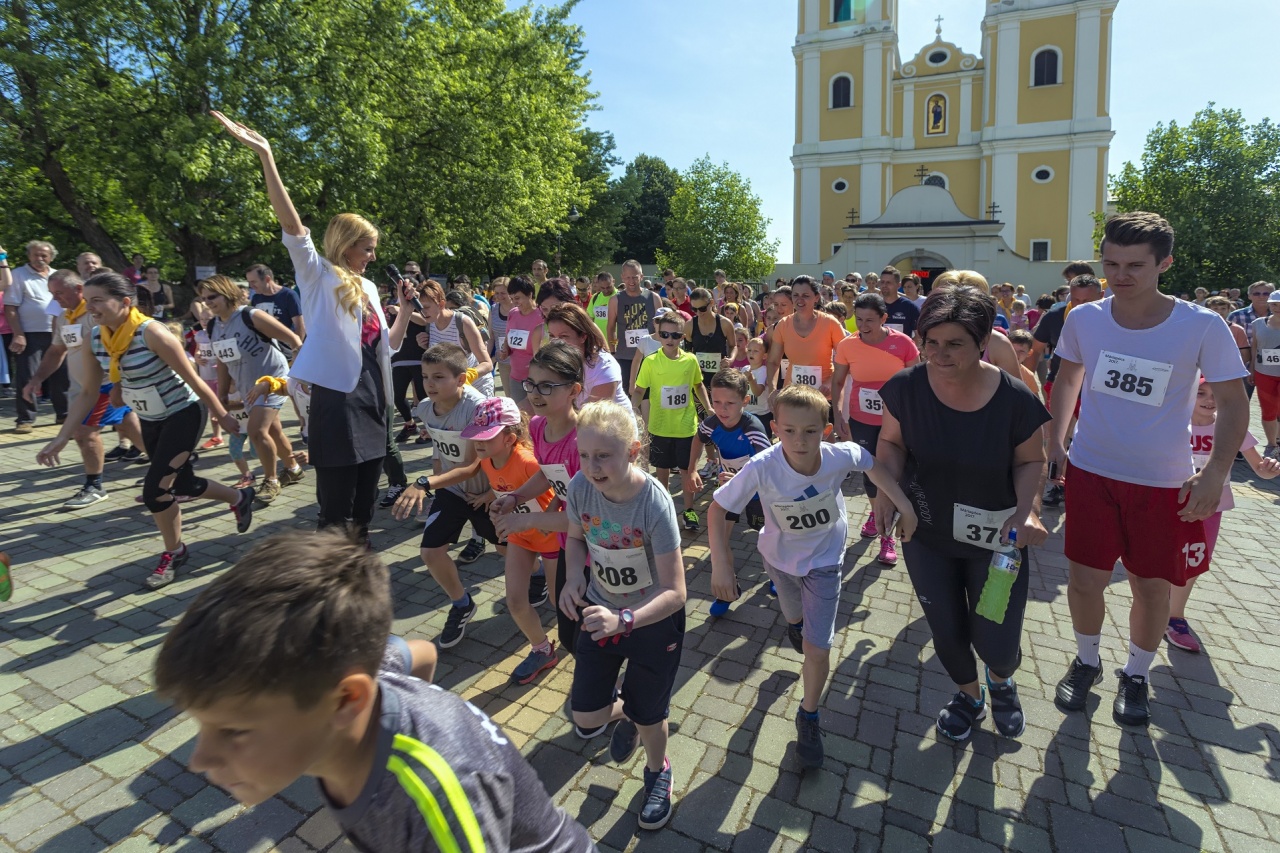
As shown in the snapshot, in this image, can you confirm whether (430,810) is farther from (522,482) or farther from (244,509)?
(244,509)

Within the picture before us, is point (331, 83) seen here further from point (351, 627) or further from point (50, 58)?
point (351, 627)

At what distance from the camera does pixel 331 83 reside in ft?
52.1

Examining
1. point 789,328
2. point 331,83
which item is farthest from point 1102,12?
point 789,328

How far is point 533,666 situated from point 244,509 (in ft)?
10.2

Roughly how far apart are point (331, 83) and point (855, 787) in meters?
18.1

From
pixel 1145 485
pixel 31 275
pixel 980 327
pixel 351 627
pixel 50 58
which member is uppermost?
pixel 50 58

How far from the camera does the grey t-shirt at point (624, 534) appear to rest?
8.57ft

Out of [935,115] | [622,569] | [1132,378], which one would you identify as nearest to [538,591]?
[622,569]

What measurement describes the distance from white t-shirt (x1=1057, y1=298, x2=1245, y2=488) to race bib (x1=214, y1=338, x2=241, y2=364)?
688cm

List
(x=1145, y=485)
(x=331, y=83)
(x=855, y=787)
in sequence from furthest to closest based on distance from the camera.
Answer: (x=331, y=83)
(x=1145, y=485)
(x=855, y=787)

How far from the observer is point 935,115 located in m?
50.1

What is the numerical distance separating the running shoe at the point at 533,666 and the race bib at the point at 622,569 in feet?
3.74

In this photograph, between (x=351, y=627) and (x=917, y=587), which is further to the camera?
(x=917, y=587)

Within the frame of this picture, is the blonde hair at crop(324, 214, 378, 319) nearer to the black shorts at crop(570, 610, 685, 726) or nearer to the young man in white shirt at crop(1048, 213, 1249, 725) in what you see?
the black shorts at crop(570, 610, 685, 726)
